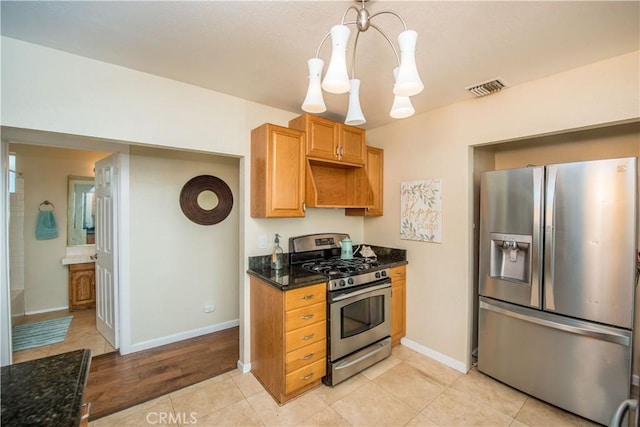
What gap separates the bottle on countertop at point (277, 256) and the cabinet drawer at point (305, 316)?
0.54 meters

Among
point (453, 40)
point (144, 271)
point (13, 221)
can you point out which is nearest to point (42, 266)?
point (13, 221)

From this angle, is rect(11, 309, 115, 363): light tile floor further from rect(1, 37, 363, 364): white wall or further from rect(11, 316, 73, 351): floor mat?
rect(1, 37, 363, 364): white wall

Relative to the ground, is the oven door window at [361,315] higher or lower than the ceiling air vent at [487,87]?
lower

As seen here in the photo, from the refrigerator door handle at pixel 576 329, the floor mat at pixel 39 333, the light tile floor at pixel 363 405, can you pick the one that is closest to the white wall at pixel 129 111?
the light tile floor at pixel 363 405

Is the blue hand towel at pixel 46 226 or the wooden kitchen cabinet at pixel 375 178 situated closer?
the wooden kitchen cabinet at pixel 375 178

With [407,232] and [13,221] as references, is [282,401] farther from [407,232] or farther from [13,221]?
[13,221]

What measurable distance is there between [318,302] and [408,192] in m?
1.59

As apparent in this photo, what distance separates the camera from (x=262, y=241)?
2.66m

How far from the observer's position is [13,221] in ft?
11.9

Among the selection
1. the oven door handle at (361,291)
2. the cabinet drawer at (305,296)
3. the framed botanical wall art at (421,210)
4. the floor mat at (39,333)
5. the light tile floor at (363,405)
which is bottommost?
the light tile floor at (363,405)

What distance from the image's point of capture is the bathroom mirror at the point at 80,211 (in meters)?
4.12

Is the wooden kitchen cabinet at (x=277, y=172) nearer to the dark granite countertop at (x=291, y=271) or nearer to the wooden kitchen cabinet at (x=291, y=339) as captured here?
the dark granite countertop at (x=291, y=271)

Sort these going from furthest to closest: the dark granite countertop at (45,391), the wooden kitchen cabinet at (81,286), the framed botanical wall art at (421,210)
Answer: the wooden kitchen cabinet at (81,286)
the framed botanical wall art at (421,210)
the dark granite countertop at (45,391)

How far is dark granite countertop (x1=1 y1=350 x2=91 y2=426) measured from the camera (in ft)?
2.60
